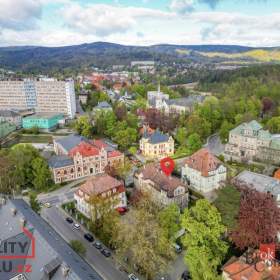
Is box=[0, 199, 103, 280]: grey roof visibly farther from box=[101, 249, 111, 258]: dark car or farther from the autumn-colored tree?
the autumn-colored tree

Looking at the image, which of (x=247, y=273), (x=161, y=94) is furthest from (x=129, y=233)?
(x=161, y=94)

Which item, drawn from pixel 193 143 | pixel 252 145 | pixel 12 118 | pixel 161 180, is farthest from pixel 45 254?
pixel 12 118

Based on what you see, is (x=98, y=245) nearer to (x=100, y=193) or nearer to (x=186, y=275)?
(x=100, y=193)

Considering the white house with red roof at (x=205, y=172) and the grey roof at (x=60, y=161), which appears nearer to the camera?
the white house with red roof at (x=205, y=172)

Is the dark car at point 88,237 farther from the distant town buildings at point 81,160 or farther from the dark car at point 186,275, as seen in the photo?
the distant town buildings at point 81,160

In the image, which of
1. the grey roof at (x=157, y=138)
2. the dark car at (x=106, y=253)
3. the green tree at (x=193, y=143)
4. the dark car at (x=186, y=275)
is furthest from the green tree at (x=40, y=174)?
the green tree at (x=193, y=143)

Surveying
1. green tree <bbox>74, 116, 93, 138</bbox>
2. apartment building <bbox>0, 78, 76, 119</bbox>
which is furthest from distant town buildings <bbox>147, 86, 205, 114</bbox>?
apartment building <bbox>0, 78, 76, 119</bbox>
